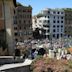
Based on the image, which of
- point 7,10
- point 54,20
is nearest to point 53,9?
point 54,20

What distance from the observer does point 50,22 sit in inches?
4599

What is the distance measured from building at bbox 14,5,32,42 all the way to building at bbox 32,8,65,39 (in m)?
11.0

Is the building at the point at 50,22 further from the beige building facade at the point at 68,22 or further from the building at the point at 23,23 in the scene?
the building at the point at 23,23

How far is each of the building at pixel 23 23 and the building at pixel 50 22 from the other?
10980 mm

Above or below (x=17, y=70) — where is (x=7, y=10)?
above

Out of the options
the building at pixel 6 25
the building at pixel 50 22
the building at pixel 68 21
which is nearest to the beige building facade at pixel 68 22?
the building at pixel 68 21

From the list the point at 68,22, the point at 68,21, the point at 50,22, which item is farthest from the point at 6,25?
the point at 68,21

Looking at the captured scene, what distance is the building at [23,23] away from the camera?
101m

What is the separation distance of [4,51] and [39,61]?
5324 millimetres

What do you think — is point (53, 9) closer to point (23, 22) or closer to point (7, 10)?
point (23, 22)

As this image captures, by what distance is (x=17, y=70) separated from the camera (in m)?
12.4

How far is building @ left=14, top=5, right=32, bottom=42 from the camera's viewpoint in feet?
332

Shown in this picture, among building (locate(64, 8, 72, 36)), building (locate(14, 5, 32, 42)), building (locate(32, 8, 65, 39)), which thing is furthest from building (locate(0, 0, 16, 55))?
building (locate(64, 8, 72, 36))

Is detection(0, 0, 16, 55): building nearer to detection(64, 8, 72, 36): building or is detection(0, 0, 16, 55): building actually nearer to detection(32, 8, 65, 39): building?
detection(32, 8, 65, 39): building
